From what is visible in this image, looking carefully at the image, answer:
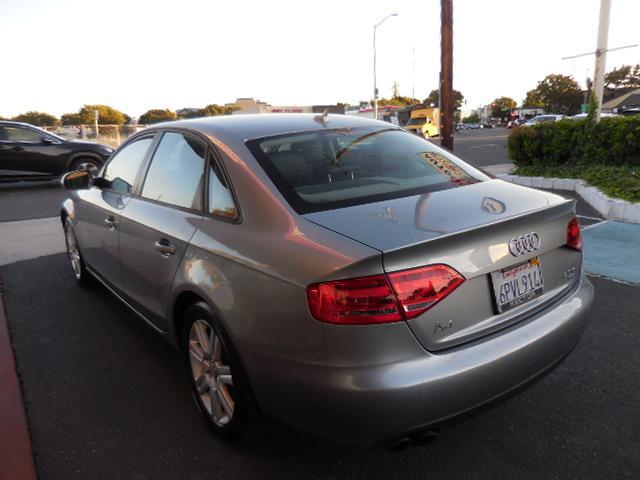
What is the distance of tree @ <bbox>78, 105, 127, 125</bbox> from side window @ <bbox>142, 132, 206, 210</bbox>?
7724 cm

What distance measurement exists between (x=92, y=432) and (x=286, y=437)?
3.46 ft

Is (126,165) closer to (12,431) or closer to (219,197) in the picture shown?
(219,197)

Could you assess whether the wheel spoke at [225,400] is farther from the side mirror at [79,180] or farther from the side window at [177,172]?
the side mirror at [79,180]

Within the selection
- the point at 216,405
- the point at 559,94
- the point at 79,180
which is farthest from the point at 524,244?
the point at 559,94

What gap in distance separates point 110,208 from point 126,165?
0.36 meters

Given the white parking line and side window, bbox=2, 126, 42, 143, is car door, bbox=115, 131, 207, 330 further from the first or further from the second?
side window, bbox=2, 126, 42, 143

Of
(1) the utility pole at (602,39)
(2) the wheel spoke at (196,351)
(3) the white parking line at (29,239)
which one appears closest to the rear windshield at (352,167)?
(2) the wheel spoke at (196,351)

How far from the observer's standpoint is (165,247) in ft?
9.47

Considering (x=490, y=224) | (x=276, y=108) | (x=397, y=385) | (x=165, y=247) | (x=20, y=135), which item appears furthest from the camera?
(x=276, y=108)

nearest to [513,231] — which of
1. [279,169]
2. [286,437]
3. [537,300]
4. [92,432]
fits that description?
[537,300]

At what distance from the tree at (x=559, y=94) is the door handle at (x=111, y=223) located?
10440 centimetres

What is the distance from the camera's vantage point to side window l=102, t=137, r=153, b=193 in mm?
3688

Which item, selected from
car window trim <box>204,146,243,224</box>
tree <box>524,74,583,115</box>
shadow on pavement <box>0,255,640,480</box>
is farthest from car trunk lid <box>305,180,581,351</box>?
tree <box>524,74,583,115</box>

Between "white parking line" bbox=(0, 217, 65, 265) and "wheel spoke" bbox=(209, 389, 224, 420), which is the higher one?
"wheel spoke" bbox=(209, 389, 224, 420)
